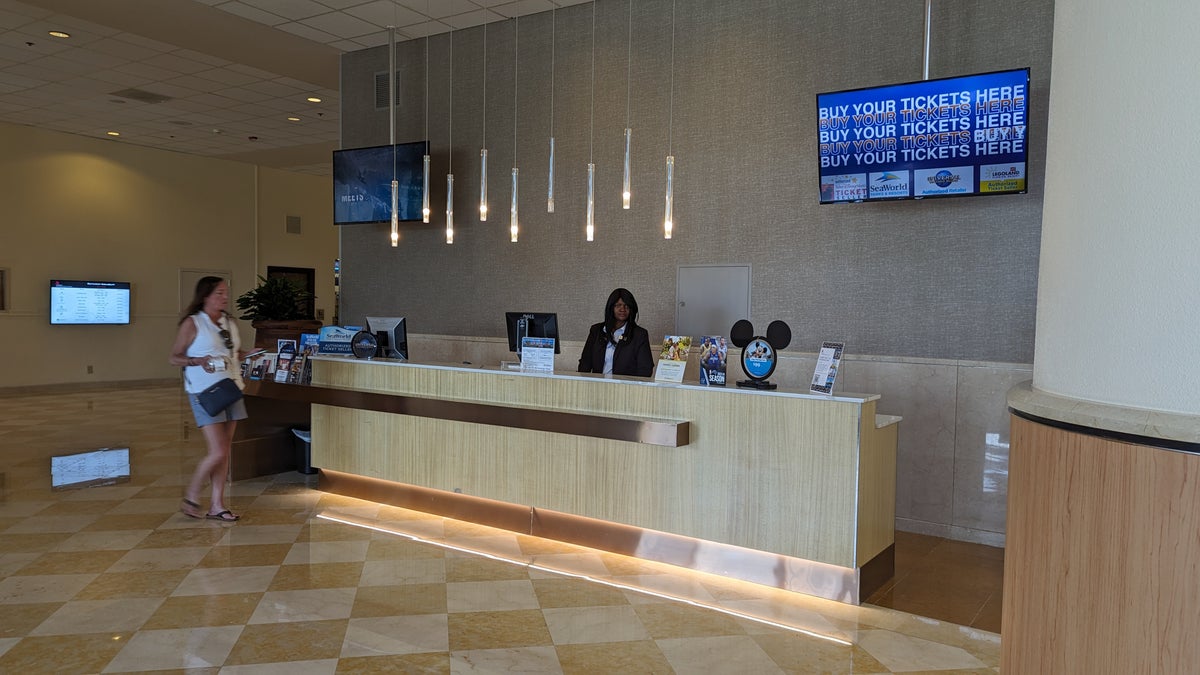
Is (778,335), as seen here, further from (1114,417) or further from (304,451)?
(304,451)

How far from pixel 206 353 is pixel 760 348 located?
3.52 metres

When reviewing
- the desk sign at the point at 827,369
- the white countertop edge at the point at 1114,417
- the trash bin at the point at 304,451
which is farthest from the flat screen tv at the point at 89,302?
the white countertop edge at the point at 1114,417

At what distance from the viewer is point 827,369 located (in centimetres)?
411

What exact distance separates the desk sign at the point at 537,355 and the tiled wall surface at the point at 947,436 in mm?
1988

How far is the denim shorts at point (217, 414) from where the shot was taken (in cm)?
532

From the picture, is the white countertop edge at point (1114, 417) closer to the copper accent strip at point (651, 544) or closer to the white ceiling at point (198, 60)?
the copper accent strip at point (651, 544)

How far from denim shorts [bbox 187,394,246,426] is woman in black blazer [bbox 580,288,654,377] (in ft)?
7.89

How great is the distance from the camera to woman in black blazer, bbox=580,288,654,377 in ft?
19.3

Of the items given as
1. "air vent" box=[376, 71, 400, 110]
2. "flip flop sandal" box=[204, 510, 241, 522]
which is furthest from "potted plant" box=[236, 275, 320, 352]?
"flip flop sandal" box=[204, 510, 241, 522]

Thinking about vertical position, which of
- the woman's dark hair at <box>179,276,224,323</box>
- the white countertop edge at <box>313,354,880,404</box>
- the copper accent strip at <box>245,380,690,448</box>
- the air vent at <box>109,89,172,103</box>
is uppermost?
the air vent at <box>109,89,172,103</box>

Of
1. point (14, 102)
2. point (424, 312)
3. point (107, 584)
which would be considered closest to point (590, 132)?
point (424, 312)

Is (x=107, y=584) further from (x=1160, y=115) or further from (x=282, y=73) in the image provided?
(x=282, y=73)

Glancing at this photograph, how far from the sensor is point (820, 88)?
578 cm

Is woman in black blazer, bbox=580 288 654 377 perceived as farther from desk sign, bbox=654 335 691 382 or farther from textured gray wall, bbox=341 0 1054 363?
desk sign, bbox=654 335 691 382
